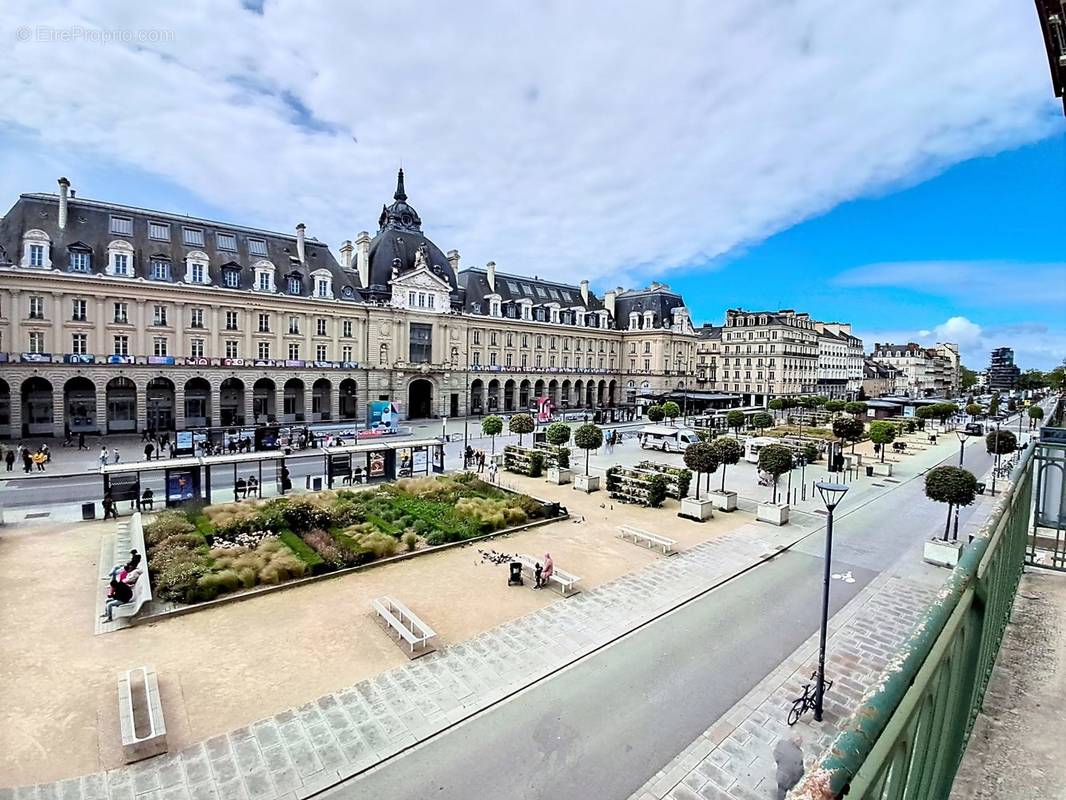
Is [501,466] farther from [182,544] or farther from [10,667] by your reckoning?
[10,667]

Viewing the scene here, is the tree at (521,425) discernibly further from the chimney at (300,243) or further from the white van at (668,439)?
the chimney at (300,243)

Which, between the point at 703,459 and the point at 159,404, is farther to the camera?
the point at 159,404

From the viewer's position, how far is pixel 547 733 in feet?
31.4

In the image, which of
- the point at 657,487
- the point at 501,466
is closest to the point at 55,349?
the point at 501,466

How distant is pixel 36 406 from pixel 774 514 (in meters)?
52.5

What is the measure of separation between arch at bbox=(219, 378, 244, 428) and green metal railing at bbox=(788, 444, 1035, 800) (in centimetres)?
5606

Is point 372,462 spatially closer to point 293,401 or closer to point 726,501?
point 726,501

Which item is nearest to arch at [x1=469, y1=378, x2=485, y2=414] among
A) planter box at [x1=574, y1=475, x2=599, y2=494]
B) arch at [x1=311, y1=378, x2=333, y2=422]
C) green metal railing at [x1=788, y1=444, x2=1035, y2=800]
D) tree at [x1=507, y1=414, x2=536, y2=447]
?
arch at [x1=311, y1=378, x2=333, y2=422]

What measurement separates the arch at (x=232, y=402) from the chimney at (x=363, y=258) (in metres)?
16.8

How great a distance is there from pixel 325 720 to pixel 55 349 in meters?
47.5

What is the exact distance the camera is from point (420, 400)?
65.1 m

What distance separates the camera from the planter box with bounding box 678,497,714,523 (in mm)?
22980

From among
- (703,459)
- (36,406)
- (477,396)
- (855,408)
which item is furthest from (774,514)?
(36,406)

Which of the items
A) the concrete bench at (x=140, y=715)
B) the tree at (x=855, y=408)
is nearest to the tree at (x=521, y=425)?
the concrete bench at (x=140, y=715)
